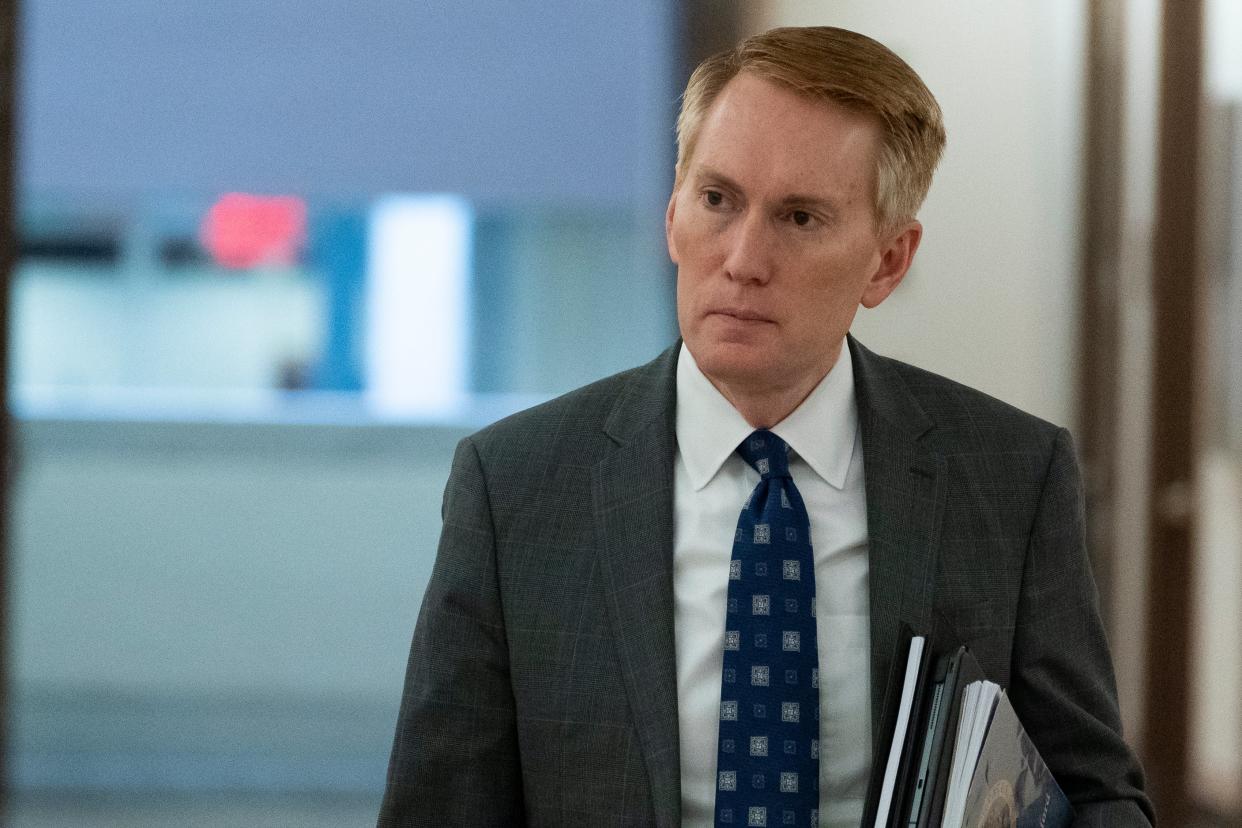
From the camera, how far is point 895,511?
118 centimetres

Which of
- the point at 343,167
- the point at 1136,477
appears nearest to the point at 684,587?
the point at 1136,477

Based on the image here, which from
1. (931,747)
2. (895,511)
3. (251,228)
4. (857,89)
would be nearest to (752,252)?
(857,89)

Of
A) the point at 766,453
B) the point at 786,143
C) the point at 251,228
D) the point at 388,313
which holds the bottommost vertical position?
the point at 766,453

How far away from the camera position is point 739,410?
1231 mm

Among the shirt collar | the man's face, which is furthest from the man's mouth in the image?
the shirt collar

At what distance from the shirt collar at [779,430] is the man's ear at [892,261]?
0.27ft

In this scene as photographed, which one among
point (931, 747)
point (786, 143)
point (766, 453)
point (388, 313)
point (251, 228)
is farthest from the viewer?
point (388, 313)

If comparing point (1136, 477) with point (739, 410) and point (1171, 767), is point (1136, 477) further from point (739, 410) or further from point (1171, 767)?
point (739, 410)

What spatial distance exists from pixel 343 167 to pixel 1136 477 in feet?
8.72

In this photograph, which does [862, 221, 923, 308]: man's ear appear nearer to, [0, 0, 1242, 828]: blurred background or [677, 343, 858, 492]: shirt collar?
[677, 343, 858, 492]: shirt collar

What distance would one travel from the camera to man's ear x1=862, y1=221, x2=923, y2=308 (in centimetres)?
123

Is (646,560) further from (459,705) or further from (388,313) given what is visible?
(388,313)

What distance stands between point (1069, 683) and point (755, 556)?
303mm

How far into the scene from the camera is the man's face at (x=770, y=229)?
111 centimetres
